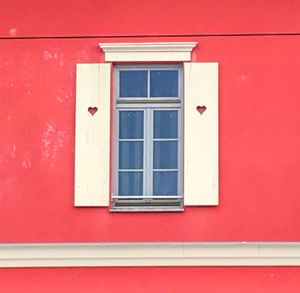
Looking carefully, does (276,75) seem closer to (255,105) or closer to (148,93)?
(255,105)

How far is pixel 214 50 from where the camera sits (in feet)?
44.6

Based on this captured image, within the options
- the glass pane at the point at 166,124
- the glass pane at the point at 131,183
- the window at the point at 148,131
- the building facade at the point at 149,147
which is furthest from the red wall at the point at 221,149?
the glass pane at the point at 166,124

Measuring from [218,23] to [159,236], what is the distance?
247 cm

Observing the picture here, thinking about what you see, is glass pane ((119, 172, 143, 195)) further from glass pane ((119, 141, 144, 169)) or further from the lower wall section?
the lower wall section

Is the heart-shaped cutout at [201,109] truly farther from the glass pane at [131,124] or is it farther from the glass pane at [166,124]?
the glass pane at [131,124]

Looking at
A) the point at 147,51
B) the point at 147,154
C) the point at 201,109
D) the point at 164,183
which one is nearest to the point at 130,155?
the point at 147,154

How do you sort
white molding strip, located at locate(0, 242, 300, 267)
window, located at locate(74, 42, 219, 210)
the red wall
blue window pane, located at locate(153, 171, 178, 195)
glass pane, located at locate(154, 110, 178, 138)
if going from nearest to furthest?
white molding strip, located at locate(0, 242, 300, 267), the red wall, window, located at locate(74, 42, 219, 210), blue window pane, located at locate(153, 171, 178, 195), glass pane, located at locate(154, 110, 178, 138)

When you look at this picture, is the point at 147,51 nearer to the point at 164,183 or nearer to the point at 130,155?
the point at 130,155

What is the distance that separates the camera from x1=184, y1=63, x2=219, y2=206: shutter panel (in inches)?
523

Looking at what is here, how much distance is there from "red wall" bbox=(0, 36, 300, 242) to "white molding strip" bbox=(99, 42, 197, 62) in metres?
0.10

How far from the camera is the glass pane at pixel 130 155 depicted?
1362 cm

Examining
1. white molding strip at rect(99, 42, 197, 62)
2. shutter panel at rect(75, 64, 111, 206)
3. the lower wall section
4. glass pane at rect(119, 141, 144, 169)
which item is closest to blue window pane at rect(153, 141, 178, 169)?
glass pane at rect(119, 141, 144, 169)

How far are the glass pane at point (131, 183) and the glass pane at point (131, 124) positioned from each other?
0.44 meters

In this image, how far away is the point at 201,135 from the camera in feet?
44.0
